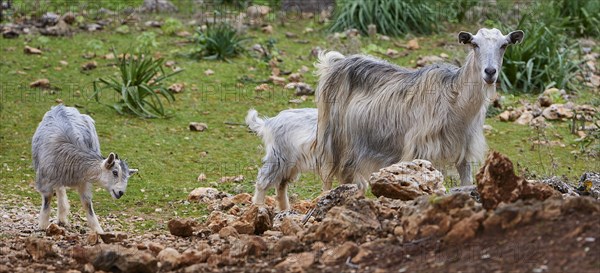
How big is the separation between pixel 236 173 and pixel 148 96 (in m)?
3.41

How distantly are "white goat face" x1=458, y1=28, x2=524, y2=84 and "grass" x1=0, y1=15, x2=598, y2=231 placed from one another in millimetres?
2927

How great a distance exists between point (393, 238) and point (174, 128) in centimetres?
736

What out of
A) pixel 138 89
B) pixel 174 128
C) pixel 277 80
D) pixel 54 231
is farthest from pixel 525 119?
pixel 54 231

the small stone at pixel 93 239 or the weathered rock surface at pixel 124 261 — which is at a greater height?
the weathered rock surface at pixel 124 261

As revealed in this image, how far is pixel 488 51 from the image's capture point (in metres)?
7.89

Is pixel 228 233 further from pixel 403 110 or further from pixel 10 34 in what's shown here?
pixel 10 34

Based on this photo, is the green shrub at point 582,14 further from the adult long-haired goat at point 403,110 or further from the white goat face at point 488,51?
the white goat face at point 488,51

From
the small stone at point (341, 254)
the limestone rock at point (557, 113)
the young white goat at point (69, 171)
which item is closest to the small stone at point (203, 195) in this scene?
the young white goat at point (69, 171)

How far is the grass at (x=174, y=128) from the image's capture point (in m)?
10.1

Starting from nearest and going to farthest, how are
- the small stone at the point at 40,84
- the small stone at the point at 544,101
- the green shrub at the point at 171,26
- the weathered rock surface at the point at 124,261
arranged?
the weathered rock surface at the point at 124,261, the small stone at the point at 544,101, the small stone at the point at 40,84, the green shrub at the point at 171,26

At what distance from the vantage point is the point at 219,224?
7258 mm

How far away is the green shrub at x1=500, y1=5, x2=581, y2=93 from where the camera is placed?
46.4ft

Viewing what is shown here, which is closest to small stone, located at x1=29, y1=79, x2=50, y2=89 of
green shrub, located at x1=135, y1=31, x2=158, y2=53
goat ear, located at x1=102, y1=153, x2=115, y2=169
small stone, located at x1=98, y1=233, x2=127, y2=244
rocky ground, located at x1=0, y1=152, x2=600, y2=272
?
green shrub, located at x1=135, y1=31, x2=158, y2=53

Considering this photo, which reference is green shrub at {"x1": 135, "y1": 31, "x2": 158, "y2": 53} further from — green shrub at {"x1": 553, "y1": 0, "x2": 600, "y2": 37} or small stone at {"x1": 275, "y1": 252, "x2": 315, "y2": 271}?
small stone at {"x1": 275, "y1": 252, "x2": 315, "y2": 271}
